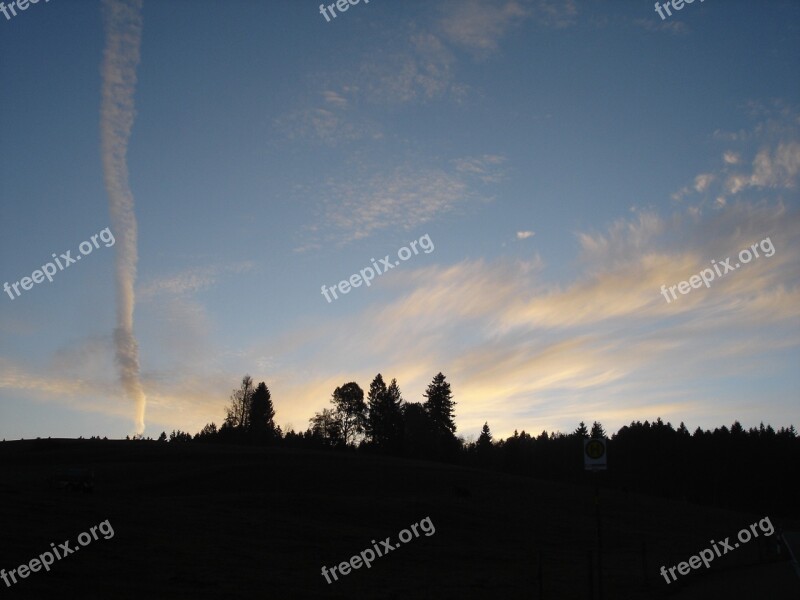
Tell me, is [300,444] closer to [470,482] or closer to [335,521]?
[470,482]

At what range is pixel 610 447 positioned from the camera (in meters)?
150

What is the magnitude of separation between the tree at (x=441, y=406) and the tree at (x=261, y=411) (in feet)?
113

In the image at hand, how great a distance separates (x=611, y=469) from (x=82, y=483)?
120 m

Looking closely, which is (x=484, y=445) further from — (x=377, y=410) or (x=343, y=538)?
(x=343, y=538)

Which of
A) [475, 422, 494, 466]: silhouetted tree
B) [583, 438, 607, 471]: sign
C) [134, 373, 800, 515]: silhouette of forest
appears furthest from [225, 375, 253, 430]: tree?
[583, 438, 607, 471]: sign

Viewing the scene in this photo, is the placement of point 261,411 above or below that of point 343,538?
above

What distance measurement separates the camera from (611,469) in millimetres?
144750

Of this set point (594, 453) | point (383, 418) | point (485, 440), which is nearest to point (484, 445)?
point (485, 440)

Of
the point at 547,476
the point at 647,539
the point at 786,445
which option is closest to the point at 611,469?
the point at 547,476

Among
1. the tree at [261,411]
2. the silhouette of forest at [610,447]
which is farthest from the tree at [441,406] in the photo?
the tree at [261,411]

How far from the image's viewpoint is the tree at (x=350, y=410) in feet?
461

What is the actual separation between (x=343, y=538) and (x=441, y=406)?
310ft

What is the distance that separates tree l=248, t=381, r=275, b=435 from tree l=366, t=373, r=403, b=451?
21814mm

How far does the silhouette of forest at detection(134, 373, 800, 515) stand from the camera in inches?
4892
